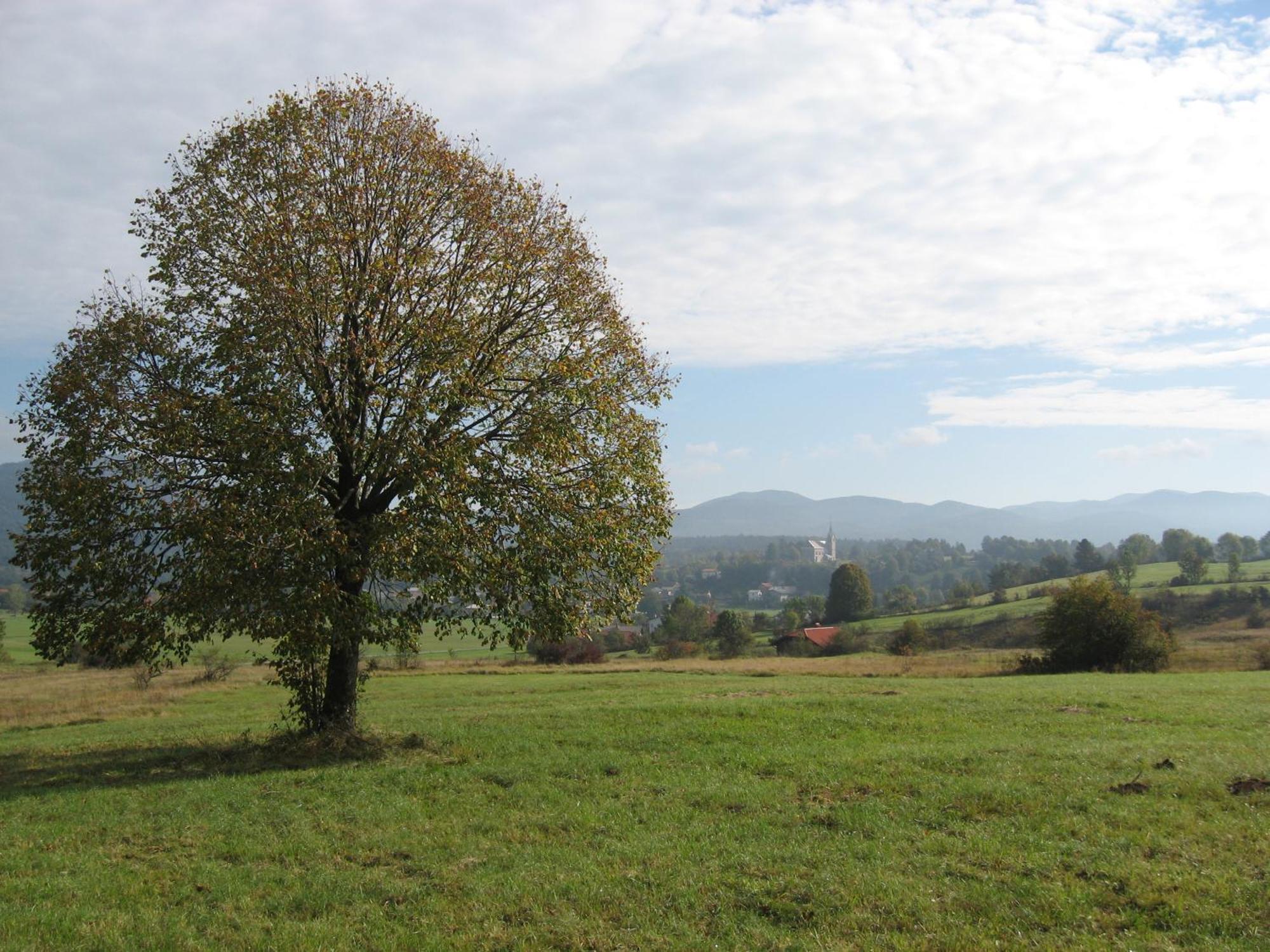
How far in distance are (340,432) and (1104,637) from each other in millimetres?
39016

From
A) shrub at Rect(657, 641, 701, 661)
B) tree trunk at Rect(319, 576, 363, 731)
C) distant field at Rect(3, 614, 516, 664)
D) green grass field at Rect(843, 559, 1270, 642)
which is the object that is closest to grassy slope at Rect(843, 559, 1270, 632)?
green grass field at Rect(843, 559, 1270, 642)

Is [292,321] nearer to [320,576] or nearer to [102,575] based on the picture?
[320,576]

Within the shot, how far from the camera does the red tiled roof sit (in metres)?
84.6

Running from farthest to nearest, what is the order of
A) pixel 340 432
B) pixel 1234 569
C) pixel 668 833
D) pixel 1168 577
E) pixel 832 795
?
pixel 1168 577
pixel 1234 569
pixel 340 432
pixel 832 795
pixel 668 833

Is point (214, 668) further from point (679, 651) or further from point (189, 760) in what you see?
point (679, 651)

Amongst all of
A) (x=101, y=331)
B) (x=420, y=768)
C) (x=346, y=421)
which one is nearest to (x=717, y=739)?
(x=420, y=768)

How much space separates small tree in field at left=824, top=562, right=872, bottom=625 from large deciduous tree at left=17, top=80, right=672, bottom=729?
102 m

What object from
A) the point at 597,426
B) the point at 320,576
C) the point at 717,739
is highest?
the point at 597,426

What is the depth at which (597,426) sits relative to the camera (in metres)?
17.7

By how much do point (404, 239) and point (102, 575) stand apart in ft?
28.9

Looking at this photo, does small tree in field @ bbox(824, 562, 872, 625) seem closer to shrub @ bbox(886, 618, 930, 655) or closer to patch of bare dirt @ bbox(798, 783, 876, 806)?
shrub @ bbox(886, 618, 930, 655)

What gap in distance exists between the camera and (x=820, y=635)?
8838 cm

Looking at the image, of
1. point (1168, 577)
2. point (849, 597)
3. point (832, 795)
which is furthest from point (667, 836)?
point (1168, 577)

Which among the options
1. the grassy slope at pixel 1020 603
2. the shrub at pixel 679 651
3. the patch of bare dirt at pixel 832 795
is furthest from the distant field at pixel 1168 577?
the patch of bare dirt at pixel 832 795
